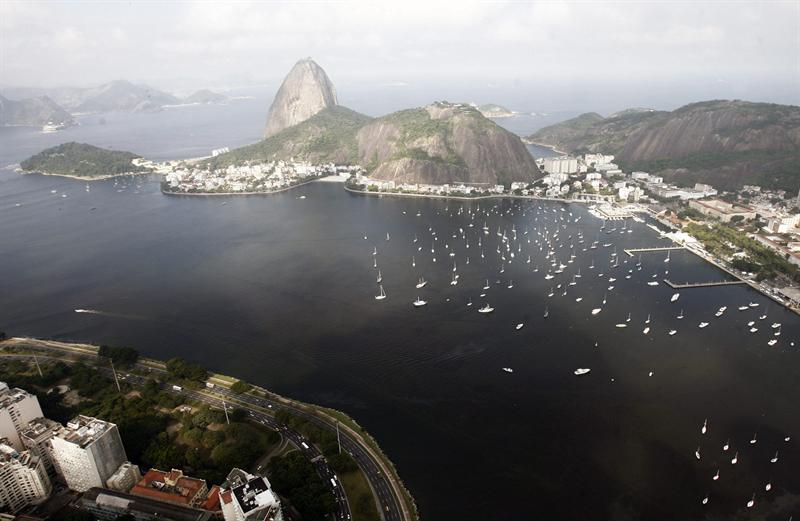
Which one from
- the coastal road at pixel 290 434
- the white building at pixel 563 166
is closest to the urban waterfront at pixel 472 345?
the coastal road at pixel 290 434

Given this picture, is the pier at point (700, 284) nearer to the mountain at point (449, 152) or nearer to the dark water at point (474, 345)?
the dark water at point (474, 345)

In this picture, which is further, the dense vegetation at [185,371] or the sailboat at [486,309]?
the sailboat at [486,309]

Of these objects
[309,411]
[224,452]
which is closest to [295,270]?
[309,411]

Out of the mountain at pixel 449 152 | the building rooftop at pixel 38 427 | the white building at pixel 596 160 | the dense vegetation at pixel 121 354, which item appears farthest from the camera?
the white building at pixel 596 160

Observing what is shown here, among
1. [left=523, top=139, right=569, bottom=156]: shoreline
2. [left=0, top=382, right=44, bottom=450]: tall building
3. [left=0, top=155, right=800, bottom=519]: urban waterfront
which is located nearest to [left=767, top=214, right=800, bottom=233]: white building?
[left=0, top=155, right=800, bottom=519]: urban waterfront

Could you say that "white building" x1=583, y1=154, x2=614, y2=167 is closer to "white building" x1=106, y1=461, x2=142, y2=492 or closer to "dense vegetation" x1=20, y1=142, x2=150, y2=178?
"white building" x1=106, y1=461, x2=142, y2=492

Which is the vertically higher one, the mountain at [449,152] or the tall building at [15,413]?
the mountain at [449,152]

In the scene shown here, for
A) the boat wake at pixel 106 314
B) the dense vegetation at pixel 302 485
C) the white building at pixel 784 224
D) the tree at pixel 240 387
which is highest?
the boat wake at pixel 106 314

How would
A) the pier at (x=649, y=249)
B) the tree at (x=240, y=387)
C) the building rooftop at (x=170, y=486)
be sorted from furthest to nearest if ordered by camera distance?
the pier at (x=649, y=249), the tree at (x=240, y=387), the building rooftop at (x=170, y=486)
